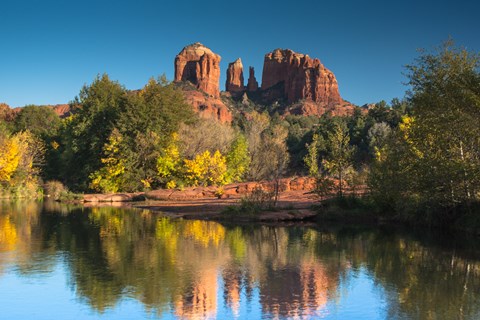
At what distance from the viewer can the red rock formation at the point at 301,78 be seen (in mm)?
150000

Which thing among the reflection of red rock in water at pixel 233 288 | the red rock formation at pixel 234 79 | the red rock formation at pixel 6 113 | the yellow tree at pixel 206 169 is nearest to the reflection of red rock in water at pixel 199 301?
the reflection of red rock in water at pixel 233 288

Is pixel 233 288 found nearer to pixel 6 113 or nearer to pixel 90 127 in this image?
pixel 90 127

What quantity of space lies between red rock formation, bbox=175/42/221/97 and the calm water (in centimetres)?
13527

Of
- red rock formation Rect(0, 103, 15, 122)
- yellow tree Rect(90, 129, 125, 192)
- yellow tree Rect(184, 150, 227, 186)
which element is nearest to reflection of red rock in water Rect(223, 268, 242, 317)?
yellow tree Rect(184, 150, 227, 186)

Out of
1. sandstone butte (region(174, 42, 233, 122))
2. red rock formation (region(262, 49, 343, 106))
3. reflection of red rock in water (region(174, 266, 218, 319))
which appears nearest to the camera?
reflection of red rock in water (region(174, 266, 218, 319))

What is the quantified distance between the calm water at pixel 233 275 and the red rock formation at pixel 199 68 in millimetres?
135275

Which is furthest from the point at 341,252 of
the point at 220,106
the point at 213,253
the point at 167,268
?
the point at 220,106

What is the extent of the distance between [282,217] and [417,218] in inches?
245

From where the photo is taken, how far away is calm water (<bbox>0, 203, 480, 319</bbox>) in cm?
880

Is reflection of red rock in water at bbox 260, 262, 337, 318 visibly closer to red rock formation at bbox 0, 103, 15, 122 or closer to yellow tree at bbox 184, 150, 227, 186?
yellow tree at bbox 184, 150, 227, 186

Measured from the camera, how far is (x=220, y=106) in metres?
131

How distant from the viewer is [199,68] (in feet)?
511

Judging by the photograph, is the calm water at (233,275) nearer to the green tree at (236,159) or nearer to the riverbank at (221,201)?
the riverbank at (221,201)

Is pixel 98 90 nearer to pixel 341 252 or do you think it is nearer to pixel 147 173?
pixel 147 173
